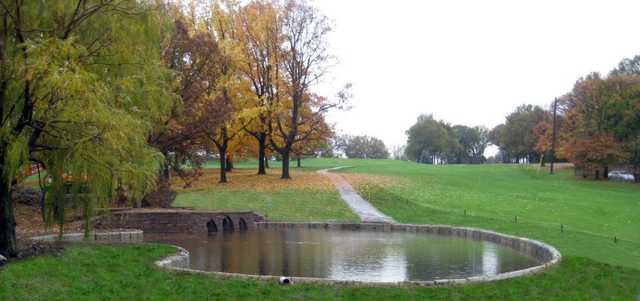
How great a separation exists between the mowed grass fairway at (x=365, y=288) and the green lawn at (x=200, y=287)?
16 millimetres

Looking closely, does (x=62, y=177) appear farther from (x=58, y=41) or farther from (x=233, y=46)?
(x=233, y=46)

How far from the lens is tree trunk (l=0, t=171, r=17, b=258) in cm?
1023

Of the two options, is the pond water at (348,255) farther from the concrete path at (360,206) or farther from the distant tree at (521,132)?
the distant tree at (521,132)

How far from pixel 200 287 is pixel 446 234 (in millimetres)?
10842

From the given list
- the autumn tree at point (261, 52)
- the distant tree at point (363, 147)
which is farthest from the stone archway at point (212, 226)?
the distant tree at point (363, 147)

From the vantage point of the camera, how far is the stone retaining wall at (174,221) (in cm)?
1677

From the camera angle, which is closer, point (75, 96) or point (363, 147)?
point (75, 96)

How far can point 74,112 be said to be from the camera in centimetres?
943

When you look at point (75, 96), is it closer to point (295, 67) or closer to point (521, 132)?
point (295, 67)

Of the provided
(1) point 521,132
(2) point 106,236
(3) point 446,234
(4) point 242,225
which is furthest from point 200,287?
(1) point 521,132

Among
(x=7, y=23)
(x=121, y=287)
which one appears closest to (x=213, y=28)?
(x=7, y=23)

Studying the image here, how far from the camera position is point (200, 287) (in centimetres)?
916

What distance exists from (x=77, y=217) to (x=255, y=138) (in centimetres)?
2330

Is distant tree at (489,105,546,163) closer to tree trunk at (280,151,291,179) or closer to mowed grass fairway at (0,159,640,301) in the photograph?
mowed grass fairway at (0,159,640,301)
